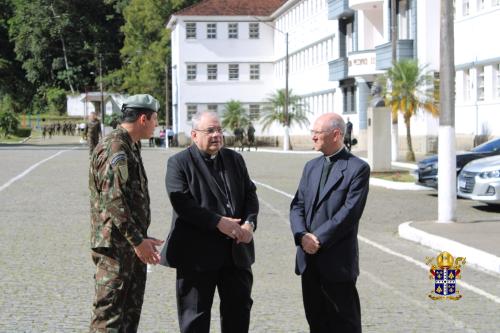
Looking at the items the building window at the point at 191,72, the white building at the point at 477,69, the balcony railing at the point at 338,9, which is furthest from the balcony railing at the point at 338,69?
the building window at the point at 191,72

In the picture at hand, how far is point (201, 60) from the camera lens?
84688 mm

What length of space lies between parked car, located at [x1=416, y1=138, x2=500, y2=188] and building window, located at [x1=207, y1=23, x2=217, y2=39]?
203 feet

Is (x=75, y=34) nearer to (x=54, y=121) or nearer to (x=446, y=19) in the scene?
(x=54, y=121)

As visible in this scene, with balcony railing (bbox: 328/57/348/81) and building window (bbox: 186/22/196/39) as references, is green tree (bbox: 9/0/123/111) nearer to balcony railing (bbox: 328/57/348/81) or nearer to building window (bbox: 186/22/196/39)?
building window (bbox: 186/22/196/39)

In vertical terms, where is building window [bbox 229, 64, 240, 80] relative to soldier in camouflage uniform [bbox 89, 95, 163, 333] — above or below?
above

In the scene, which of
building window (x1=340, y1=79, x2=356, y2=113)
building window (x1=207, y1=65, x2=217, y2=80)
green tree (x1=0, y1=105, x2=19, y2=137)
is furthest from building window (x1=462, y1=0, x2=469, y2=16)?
green tree (x1=0, y1=105, x2=19, y2=137)

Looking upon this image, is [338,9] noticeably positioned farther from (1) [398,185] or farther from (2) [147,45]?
(2) [147,45]

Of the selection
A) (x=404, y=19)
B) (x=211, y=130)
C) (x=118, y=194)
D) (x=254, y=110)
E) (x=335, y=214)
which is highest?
(x=404, y=19)

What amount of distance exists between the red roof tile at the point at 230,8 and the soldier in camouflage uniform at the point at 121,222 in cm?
7894

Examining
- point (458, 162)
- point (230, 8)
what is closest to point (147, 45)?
point (230, 8)

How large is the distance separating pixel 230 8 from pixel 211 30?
8.51ft

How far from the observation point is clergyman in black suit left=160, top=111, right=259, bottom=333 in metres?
6.34

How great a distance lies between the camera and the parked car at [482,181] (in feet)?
61.1

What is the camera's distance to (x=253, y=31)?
85500mm
